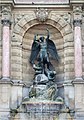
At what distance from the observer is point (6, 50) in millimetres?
18922

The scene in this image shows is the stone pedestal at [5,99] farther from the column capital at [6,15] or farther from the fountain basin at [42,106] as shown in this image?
the column capital at [6,15]

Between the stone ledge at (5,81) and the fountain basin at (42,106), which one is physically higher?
the stone ledge at (5,81)

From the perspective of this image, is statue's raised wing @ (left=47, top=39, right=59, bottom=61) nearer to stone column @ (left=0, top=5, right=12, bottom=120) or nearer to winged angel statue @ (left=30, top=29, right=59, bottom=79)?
winged angel statue @ (left=30, top=29, right=59, bottom=79)

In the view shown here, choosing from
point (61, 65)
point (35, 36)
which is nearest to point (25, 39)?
point (35, 36)

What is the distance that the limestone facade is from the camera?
18484 mm

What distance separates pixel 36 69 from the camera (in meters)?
19.6

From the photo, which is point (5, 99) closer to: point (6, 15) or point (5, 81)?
point (5, 81)

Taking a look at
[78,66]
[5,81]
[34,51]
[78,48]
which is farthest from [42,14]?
[5,81]

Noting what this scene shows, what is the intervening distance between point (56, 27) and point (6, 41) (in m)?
→ 2.79

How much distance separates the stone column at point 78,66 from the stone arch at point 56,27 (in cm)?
50

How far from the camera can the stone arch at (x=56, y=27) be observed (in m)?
19.4

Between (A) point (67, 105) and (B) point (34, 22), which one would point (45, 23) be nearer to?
(B) point (34, 22)

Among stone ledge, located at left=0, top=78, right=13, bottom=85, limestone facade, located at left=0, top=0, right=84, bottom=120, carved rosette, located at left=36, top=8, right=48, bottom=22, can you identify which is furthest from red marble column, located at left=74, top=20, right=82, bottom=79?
stone ledge, located at left=0, top=78, right=13, bottom=85

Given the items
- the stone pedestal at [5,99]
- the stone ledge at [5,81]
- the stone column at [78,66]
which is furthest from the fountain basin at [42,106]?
the stone ledge at [5,81]
